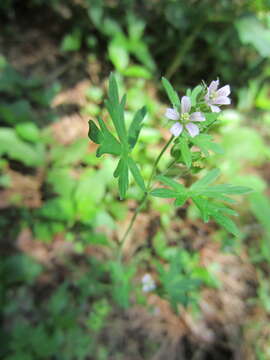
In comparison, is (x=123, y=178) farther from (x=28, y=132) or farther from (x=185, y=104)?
(x=28, y=132)

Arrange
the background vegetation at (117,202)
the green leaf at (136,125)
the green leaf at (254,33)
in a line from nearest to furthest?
the green leaf at (136,125)
the background vegetation at (117,202)
the green leaf at (254,33)

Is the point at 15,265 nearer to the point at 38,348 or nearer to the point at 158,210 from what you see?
the point at 38,348

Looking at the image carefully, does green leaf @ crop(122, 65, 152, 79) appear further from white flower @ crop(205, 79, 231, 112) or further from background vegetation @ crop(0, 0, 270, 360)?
white flower @ crop(205, 79, 231, 112)

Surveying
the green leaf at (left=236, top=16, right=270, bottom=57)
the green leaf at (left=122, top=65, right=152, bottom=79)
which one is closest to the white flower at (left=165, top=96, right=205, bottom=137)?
the green leaf at (left=236, top=16, right=270, bottom=57)

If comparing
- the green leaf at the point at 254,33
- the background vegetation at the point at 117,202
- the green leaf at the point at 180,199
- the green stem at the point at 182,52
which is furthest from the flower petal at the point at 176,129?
the green stem at the point at 182,52

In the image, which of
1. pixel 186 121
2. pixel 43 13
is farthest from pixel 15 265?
pixel 43 13

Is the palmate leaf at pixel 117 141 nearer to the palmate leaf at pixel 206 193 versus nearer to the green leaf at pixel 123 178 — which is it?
the green leaf at pixel 123 178
